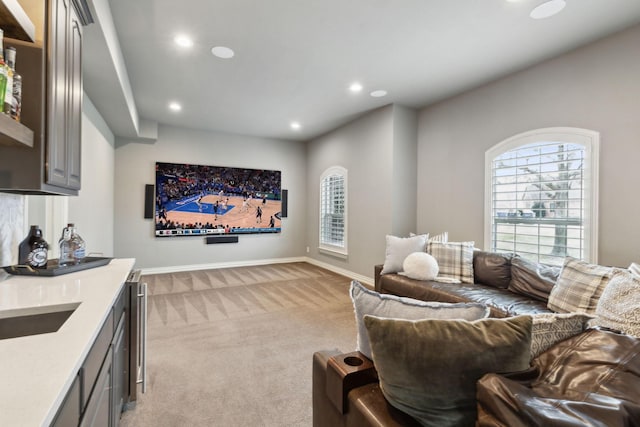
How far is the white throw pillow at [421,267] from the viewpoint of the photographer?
314 cm

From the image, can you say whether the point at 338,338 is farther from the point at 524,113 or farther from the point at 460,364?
the point at 524,113

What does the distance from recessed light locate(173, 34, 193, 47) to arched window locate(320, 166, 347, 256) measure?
330cm

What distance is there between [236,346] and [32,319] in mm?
1774

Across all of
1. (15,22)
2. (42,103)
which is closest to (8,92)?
(42,103)

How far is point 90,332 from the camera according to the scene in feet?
3.21

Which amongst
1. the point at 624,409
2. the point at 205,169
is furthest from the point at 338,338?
the point at 205,169

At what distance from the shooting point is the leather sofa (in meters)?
0.60

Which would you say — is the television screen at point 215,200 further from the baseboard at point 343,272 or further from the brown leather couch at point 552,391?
the brown leather couch at point 552,391

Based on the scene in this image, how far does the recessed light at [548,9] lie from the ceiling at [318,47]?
0.06 meters

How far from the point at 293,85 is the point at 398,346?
3686 millimetres

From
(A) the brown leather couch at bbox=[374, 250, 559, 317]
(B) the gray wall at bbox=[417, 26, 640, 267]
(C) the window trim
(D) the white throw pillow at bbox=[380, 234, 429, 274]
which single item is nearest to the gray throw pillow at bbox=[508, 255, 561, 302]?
(A) the brown leather couch at bbox=[374, 250, 559, 317]

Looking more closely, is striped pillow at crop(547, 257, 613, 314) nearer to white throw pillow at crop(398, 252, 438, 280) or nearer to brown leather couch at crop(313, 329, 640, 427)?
white throw pillow at crop(398, 252, 438, 280)

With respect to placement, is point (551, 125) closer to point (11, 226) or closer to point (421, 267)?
Result: point (421, 267)

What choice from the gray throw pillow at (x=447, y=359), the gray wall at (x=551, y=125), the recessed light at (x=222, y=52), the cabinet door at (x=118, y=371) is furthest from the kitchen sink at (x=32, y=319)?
the gray wall at (x=551, y=125)
